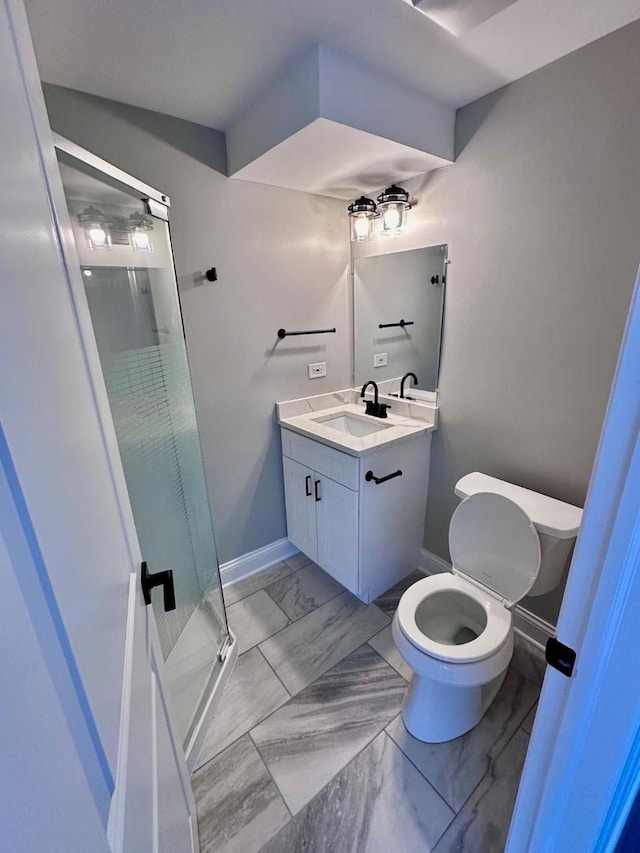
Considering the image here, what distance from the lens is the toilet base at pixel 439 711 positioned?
4.29 feet

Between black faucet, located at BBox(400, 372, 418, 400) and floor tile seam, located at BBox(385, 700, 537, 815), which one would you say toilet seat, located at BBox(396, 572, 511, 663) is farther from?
black faucet, located at BBox(400, 372, 418, 400)

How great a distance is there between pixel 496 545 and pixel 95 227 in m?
1.87

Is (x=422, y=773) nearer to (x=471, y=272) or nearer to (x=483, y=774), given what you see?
(x=483, y=774)

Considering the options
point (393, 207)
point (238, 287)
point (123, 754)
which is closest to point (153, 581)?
point (123, 754)

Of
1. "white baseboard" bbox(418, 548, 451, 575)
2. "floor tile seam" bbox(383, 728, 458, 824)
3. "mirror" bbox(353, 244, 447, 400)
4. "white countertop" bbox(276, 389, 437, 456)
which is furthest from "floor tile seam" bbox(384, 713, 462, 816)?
"mirror" bbox(353, 244, 447, 400)

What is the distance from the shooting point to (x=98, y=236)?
1.22 metres

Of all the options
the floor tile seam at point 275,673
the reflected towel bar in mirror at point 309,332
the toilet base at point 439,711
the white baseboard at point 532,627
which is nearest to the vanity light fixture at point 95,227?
the reflected towel bar in mirror at point 309,332

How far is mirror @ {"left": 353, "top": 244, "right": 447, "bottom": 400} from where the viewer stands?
1.87 m

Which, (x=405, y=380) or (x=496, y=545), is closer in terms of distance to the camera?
(x=496, y=545)

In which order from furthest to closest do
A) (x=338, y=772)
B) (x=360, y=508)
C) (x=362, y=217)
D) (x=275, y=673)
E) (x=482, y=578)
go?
1. (x=362, y=217)
2. (x=360, y=508)
3. (x=275, y=673)
4. (x=482, y=578)
5. (x=338, y=772)

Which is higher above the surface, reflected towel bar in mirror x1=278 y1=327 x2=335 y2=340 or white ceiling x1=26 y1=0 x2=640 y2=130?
white ceiling x1=26 y1=0 x2=640 y2=130

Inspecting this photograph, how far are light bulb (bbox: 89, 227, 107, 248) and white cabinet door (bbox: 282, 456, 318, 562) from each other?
134cm

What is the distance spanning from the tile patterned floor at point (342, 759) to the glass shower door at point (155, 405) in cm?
20

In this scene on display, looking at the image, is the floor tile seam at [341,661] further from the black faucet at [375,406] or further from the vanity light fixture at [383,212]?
the vanity light fixture at [383,212]
